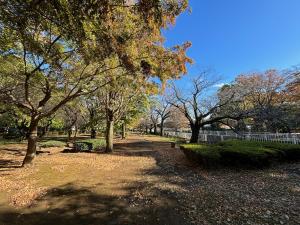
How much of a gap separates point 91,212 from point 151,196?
5.17ft

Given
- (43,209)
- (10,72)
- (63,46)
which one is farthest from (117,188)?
(10,72)

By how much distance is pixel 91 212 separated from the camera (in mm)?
4523

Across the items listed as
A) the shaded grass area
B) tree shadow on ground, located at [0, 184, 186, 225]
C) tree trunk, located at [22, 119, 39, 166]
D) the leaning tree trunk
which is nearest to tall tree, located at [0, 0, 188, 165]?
tree trunk, located at [22, 119, 39, 166]

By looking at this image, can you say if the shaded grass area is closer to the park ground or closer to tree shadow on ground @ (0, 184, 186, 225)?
the park ground

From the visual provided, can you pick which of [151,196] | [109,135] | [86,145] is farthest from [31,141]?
[151,196]

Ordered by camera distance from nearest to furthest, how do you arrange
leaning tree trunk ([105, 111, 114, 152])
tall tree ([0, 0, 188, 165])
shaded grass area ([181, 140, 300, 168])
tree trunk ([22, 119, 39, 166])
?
1. tall tree ([0, 0, 188, 165])
2. shaded grass area ([181, 140, 300, 168])
3. tree trunk ([22, 119, 39, 166])
4. leaning tree trunk ([105, 111, 114, 152])

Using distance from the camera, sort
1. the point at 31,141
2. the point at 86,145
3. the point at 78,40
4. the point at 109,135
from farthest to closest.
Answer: the point at 86,145
the point at 109,135
the point at 31,141
the point at 78,40

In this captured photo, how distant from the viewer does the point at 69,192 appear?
19.1ft

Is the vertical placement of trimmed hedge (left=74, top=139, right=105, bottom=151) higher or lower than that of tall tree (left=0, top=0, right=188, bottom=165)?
lower

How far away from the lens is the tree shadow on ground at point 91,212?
413 cm

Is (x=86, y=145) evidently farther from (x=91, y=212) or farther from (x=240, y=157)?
(x=91, y=212)

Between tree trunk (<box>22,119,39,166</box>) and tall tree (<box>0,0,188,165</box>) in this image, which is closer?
tall tree (<box>0,0,188,165</box>)

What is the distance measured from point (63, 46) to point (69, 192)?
18.2 ft

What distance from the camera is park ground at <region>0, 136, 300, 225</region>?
13.7 feet
